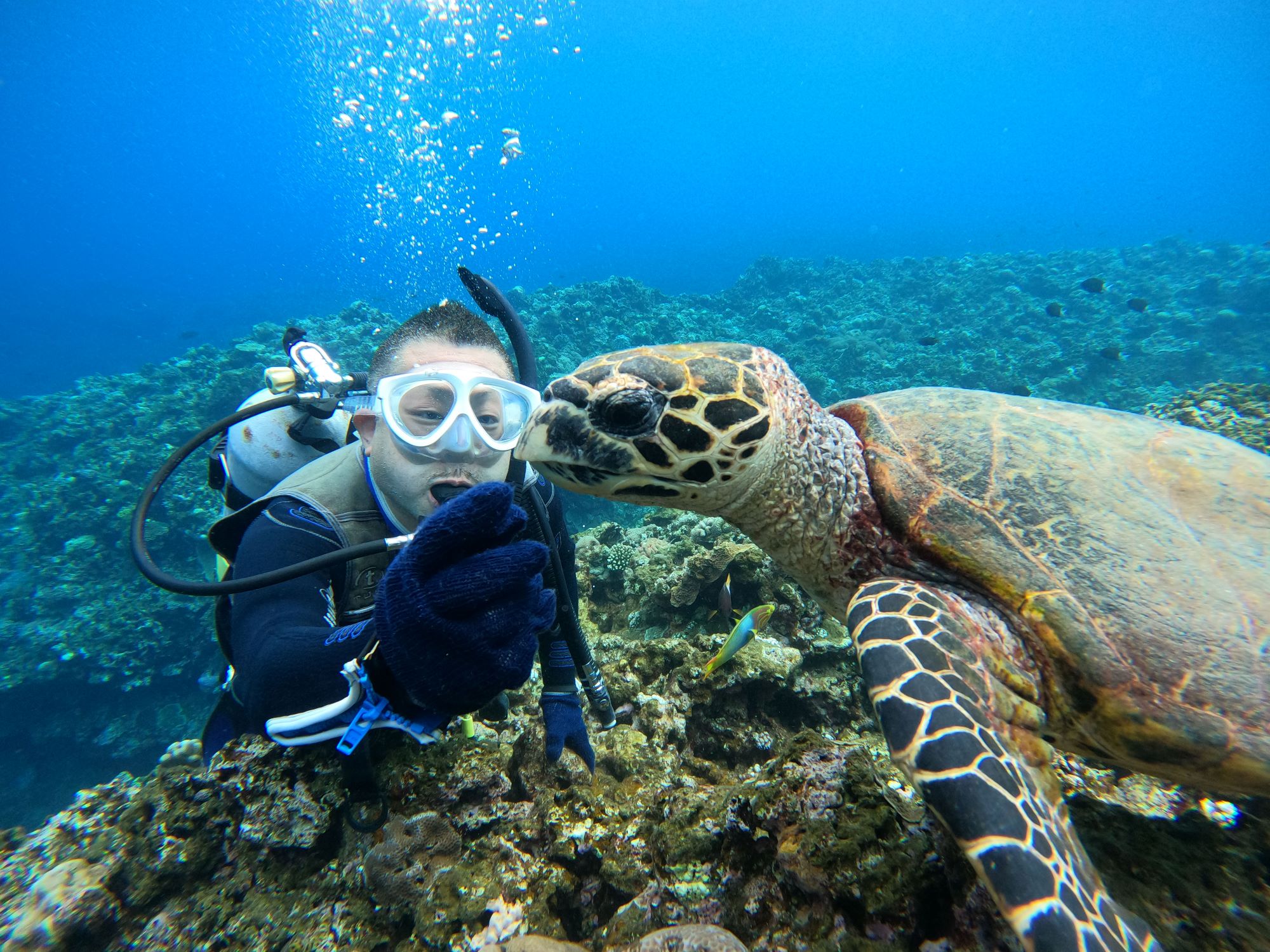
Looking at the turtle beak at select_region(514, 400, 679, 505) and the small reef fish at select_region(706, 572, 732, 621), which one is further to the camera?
the small reef fish at select_region(706, 572, 732, 621)

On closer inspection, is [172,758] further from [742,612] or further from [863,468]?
[863,468]

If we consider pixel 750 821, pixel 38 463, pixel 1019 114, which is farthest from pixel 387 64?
pixel 1019 114

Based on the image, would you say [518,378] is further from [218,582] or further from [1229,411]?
[1229,411]

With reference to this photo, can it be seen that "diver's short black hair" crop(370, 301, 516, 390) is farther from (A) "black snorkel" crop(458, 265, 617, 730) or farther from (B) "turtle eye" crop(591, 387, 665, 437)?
(B) "turtle eye" crop(591, 387, 665, 437)

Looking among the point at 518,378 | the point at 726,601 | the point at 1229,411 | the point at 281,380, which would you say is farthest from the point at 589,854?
the point at 1229,411

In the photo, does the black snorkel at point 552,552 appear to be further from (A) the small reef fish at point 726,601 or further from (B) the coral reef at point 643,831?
(A) the small reef fish at point 726,601

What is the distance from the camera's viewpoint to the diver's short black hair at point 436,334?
2.33 meters

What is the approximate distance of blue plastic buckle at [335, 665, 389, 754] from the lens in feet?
4.21

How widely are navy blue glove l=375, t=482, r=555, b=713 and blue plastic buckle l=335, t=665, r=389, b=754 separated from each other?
0.08 meters

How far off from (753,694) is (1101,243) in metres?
56.0

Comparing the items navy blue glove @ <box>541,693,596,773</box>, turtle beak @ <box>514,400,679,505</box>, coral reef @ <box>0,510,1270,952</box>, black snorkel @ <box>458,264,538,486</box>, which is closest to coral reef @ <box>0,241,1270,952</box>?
coral reef @ <box>0,510,1270,952</box>

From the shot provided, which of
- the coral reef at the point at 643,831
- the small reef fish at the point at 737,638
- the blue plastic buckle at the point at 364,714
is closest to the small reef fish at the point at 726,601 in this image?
the coral reef at the point at 643,831

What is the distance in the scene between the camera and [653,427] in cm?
165

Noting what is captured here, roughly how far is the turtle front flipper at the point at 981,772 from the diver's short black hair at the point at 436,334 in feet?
6.50
